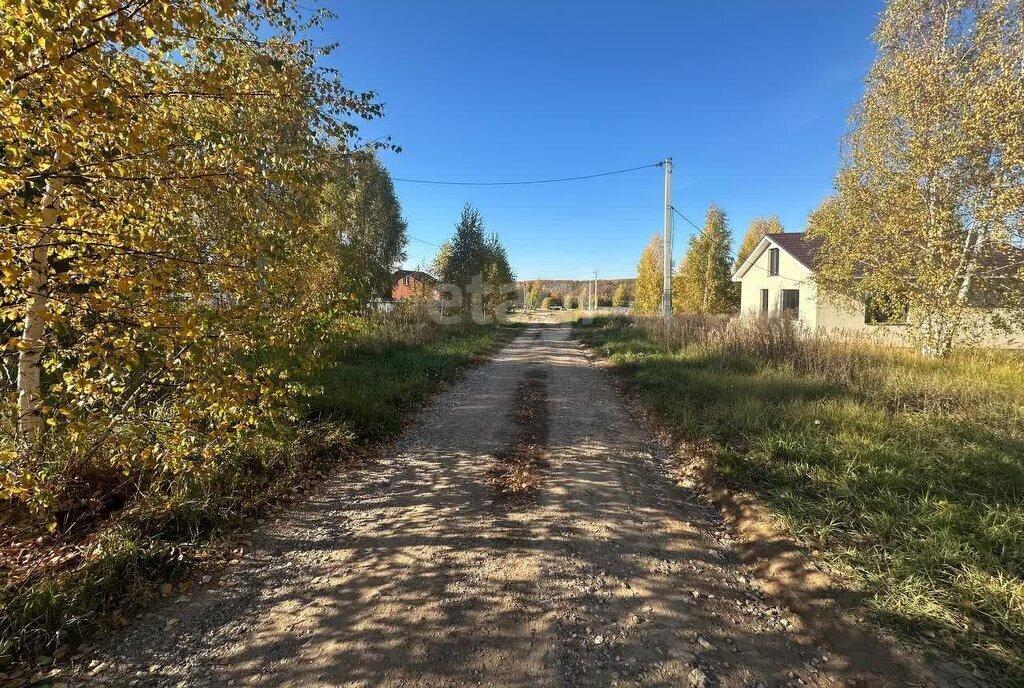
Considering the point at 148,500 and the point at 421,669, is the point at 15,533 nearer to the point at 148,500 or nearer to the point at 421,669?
the point at 148,500

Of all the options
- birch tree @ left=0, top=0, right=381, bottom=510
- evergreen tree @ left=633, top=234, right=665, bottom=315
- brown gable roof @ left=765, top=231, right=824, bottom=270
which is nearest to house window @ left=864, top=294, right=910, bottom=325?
brown gable roof @ left=765, top=231, right=824, bottom=270

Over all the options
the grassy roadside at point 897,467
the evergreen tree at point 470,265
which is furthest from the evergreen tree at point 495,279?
the grassy roadside at point 897,467

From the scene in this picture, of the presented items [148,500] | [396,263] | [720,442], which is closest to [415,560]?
[148,500]

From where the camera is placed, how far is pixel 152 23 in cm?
199

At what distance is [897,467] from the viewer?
415cm

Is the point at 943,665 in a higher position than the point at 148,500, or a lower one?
lower

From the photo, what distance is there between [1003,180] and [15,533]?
15071 mm

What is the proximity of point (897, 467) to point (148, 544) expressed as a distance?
253 inches

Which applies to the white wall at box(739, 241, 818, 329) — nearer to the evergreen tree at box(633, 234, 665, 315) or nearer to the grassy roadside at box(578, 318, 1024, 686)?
the evergreen tree at box(633, 234, 665, 315)

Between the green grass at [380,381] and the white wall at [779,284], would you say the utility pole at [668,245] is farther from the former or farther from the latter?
the green grass at [380,381]

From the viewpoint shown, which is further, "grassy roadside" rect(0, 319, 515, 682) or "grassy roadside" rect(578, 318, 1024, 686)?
"grassy roadside" rect(578, 318, 1024, 686)

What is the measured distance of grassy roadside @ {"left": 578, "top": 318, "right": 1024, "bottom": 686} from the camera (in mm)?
2512

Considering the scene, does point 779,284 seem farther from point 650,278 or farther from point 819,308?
point 650,278

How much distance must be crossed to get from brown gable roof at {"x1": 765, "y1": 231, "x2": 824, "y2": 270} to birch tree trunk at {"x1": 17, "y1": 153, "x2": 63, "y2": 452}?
22789 millimetres
